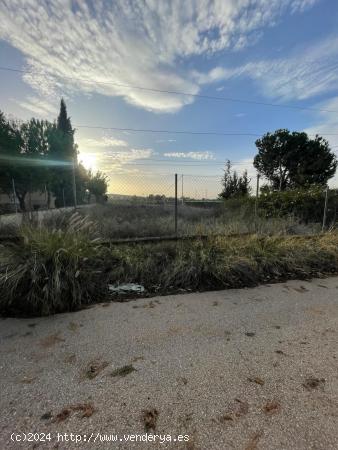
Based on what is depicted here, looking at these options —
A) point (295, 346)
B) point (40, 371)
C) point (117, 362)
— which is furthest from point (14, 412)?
point (295, 346)

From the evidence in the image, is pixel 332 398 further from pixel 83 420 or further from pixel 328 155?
pixel 328 155

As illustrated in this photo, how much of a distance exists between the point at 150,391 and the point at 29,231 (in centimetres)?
274

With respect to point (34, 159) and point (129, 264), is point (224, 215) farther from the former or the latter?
point (34, 159)

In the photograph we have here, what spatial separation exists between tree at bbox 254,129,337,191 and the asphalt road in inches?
982

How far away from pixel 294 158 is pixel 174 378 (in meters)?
29.8

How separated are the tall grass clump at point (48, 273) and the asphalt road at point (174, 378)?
0.25m

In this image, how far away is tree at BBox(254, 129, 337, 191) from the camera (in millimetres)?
25281

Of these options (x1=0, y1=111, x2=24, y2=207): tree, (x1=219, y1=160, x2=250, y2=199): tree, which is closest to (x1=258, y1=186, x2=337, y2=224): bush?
(x1=219, y1=160, x2=250, y2=199): tree

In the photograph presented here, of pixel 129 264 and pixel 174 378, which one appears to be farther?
pixel 129 264

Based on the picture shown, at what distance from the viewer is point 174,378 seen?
64.2 inches

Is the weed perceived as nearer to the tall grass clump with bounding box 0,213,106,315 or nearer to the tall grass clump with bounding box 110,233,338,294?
the tall grass clump with bounding box 0,213,106,315

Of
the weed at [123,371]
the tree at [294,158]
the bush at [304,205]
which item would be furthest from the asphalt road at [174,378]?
the tree at [294,158]

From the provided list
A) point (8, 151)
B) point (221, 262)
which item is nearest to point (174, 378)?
point (221, 262)

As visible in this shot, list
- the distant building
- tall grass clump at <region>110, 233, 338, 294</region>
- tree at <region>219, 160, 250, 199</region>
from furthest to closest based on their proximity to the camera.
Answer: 1. tree at <region>219, 160, 250, 199</region>
2. the distant building
3. tall grass clump at <region>110, 233, 338, 294</region>
